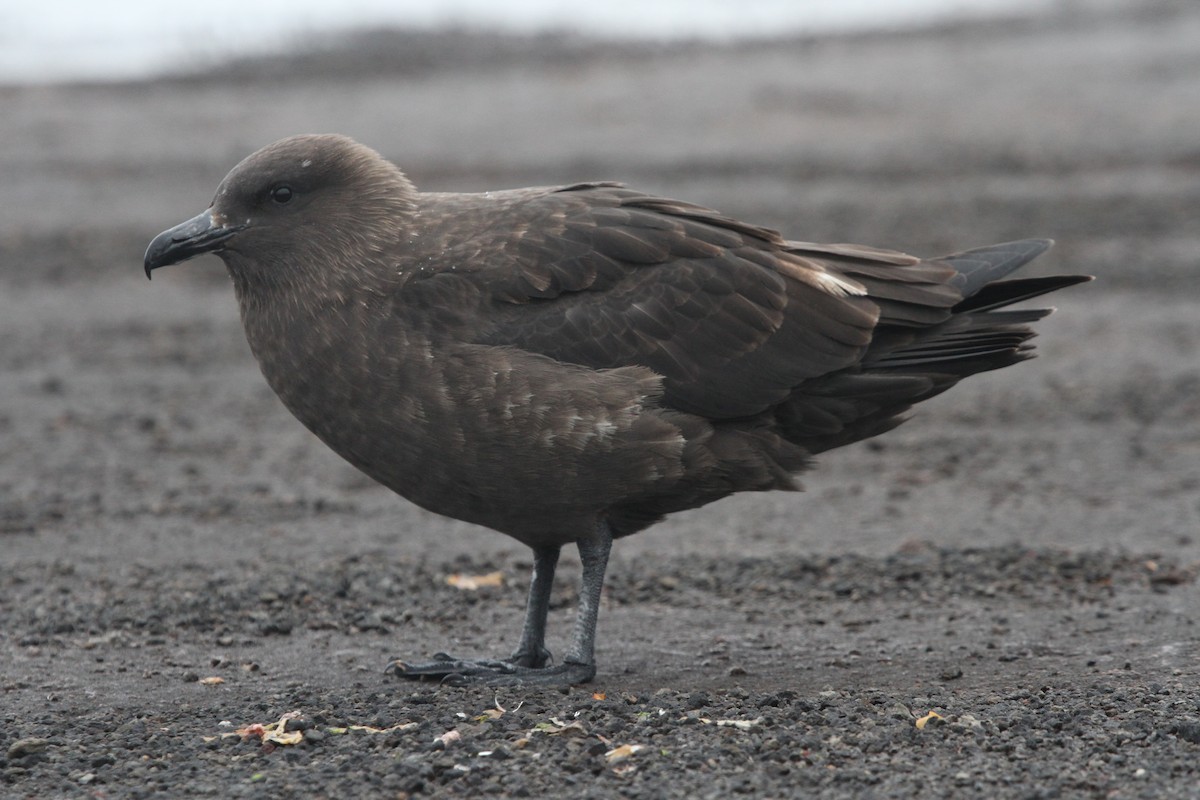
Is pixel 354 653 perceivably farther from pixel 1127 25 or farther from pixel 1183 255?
pixel 1127 25

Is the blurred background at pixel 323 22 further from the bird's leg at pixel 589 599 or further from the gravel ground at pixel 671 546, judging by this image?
the bird's leg at pixel 589 599

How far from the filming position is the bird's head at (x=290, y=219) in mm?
4965

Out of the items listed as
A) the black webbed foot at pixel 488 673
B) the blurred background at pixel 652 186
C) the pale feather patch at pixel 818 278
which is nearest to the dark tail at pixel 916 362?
the pale feather patch at pixel 818 278

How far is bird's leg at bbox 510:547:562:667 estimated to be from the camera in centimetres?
507

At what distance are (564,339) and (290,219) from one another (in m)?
1.04

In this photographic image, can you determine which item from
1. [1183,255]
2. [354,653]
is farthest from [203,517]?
[1183,255]

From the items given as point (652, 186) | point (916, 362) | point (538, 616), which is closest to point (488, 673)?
point (538, 616)

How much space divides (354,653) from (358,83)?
12.3m

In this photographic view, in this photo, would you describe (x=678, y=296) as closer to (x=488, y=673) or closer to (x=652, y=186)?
(x=488, y=673)

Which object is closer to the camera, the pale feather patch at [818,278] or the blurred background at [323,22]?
the pale feather patch at [818,278]

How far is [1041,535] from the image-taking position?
6355 millimetres

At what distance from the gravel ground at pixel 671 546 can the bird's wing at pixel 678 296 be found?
3.22ft

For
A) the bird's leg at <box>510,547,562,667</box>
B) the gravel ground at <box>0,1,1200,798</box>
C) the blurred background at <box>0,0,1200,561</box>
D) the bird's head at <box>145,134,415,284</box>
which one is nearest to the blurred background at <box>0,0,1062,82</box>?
the blurred background at <box>0,0,1200,561</box>

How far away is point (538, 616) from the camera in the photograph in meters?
5.11
